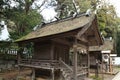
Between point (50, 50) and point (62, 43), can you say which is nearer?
point (50, 50)

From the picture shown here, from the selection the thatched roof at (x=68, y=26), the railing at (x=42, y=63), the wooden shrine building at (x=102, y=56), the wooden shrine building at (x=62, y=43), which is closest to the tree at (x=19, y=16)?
the wooden shrine building at (x=62, y=43)

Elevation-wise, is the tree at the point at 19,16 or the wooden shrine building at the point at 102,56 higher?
the tree at the point at 19,16

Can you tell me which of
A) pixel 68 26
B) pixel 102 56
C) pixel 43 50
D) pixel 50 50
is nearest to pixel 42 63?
pixel 50 50

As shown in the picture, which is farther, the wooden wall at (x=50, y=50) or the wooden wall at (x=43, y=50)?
the wooden wall at (x=43, y=50)

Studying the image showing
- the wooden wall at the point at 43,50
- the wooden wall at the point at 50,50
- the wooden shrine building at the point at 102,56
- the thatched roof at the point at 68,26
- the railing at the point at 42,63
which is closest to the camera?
the thatched roof at the point at 68,26

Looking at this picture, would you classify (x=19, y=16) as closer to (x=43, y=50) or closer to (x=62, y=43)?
(x=43, y=50)

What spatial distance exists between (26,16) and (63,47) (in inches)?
209

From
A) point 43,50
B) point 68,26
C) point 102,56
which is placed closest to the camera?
point 68,26

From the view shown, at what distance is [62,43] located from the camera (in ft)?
53.5

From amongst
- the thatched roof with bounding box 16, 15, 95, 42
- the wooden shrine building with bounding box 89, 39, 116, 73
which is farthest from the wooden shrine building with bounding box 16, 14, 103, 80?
the wooden shrine building with bounding box 89, 39, 116, 73

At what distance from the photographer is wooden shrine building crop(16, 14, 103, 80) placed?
1256 centimetres

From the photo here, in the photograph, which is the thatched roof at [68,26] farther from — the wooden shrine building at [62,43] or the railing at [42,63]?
the railing at [42,63]

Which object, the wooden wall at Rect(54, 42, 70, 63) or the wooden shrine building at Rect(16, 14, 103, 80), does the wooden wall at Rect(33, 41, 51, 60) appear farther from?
the wooden wall at Rect(54, 42, 70, 63)

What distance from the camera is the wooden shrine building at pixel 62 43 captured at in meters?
12.6
